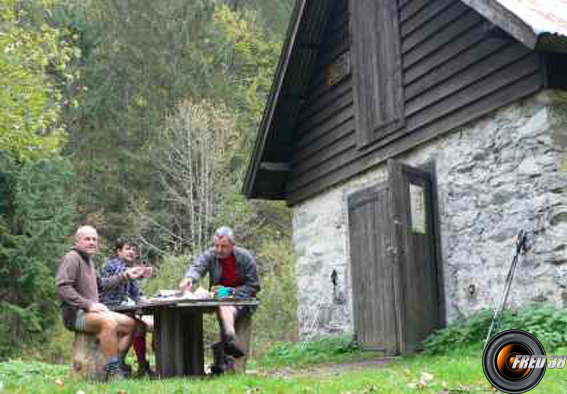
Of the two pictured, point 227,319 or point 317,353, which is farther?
point 317,353

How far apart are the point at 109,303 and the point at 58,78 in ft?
55.9

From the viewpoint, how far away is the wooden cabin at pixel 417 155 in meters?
8.04

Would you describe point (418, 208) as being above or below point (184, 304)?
above

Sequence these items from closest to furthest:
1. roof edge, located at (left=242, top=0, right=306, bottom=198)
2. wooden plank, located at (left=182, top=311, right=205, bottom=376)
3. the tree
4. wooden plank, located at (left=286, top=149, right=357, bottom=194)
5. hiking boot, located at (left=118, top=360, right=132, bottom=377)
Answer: hiking boot, located at (left=118, top=360, right=132, bottom=377) → wooden plank, located at (left=182, top=311, right=205, bottom=376) → wooden plank, located at (left=286, top=149, right=357, bottom=194) → roof edge, located at (left=242, top=0, right=306, bottom=198) → the tree

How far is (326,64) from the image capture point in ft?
39.3

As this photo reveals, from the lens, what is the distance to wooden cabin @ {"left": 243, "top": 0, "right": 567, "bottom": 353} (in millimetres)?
8039

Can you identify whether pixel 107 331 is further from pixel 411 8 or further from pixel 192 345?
pixel 411 8

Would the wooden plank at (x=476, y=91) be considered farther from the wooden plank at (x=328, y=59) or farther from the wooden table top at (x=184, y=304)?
the wooden table top at (x=184, y=304)

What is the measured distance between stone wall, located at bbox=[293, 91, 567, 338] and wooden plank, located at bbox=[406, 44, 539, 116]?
1.42 feet

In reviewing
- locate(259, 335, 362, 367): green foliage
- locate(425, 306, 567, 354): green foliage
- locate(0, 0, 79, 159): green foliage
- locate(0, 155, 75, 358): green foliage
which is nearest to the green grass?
locate(259, 335, 362, 367): green foliage

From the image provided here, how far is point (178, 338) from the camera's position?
7535 mm

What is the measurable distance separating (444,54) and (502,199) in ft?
6.50

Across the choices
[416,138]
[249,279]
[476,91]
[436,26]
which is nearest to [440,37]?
[436,26]

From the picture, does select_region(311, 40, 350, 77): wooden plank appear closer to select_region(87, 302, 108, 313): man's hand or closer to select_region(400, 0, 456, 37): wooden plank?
select_region(400, 0, 456, 37): wooden plank
